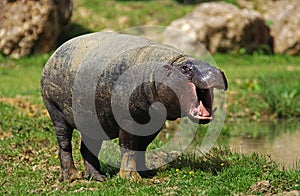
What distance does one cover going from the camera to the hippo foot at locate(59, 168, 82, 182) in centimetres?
721

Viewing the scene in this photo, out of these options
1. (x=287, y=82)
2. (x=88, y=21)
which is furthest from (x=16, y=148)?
(x=88, y=21)

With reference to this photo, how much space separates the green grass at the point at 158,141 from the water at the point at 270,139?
21 cm

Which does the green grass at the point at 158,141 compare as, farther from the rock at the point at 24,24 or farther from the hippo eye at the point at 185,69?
the hippo eye at the point at 185,69

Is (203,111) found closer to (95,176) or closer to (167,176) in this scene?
(167,176)

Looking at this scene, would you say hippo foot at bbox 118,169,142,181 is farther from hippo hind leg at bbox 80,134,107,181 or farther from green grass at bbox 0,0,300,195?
hippo hind leg at bbox 80,134,107,181

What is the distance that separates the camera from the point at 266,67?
16.8 metres

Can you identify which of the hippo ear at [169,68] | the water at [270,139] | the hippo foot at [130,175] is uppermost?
the hippo ear at [169,68]

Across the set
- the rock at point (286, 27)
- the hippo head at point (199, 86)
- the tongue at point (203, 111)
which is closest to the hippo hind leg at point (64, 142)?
the hippo head at point (199, 86)

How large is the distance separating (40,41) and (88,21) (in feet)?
9.82

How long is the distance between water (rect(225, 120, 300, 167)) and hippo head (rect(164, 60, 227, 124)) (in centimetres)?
260

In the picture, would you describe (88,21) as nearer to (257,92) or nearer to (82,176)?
(257,92)

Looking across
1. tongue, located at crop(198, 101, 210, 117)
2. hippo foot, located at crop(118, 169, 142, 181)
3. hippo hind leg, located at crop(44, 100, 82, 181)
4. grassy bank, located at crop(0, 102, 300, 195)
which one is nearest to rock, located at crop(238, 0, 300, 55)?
grassy bank, located at crop(0, 102, 300, 195)

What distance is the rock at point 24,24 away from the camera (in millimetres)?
16203

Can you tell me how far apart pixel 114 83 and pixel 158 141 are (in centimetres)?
295
